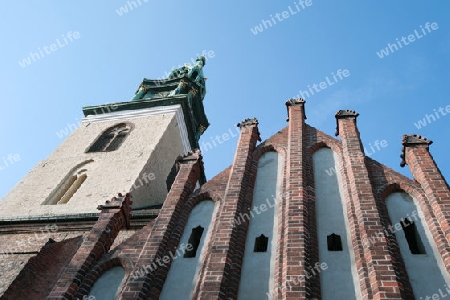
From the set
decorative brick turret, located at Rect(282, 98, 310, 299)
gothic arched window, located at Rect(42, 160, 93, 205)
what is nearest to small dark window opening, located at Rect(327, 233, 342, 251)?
decorative brick turret, located at Rect(282, 98, 310, 299)

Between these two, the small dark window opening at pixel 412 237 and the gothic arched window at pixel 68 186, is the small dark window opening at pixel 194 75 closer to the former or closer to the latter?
the gothic arched window at pixel 68 186

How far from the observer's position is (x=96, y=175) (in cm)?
1366

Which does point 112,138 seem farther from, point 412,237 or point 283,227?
point 412,237

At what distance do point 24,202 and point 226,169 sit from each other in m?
8.02

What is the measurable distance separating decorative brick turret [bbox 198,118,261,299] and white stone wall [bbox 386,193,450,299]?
2.20m

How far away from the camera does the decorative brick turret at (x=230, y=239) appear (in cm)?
527

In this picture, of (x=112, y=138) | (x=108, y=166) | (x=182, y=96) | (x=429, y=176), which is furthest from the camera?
(x=182, y=96)

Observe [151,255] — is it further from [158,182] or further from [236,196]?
[158,182]

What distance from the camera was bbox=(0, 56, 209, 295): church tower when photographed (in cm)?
1002

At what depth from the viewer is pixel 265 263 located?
5.74 m

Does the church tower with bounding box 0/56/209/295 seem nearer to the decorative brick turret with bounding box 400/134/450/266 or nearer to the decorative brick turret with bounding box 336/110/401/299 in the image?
the decorative brick turret with bounding box 336/110/401/299

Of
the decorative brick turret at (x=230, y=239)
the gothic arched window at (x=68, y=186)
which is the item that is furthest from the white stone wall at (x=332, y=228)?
the gothic arched window at (x=68, y=186)

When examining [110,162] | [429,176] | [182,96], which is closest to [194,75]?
[182,96]

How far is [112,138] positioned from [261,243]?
12.3m
